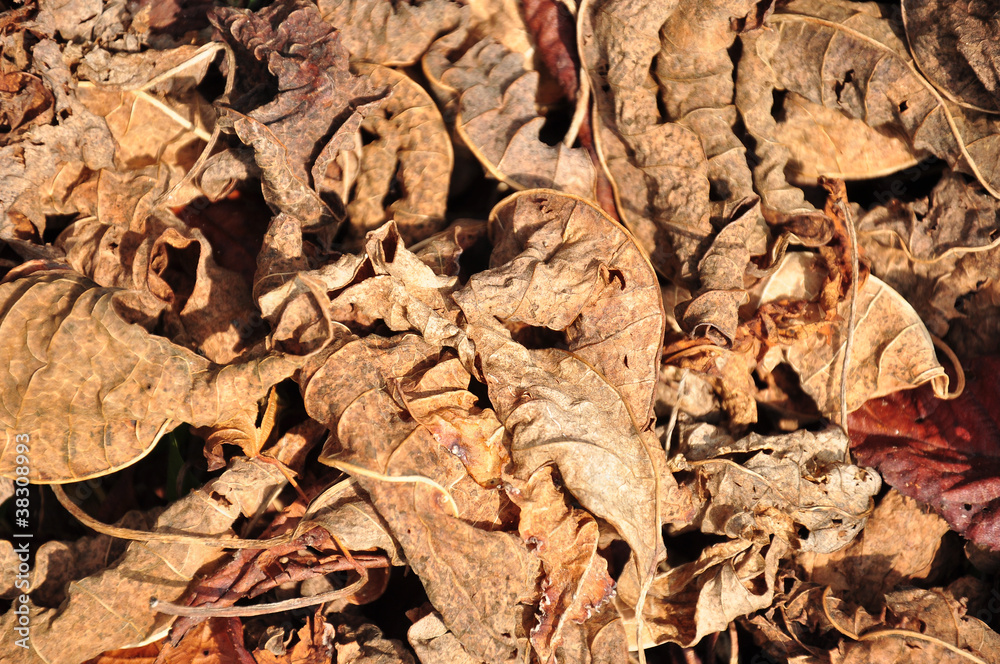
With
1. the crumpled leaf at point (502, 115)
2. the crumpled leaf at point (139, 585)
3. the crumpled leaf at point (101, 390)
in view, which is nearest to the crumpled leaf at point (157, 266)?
the crumpled leaf at point (101, 390)

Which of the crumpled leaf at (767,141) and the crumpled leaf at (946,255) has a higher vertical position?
the crumpled leaf at (767,141)

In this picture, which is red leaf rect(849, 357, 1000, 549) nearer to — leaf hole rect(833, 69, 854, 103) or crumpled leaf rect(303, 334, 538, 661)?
leaf hole rect(833, 69, 854, 103)

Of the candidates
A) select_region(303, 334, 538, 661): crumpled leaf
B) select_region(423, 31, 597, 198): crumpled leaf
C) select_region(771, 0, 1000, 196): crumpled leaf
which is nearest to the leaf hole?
select_region(771, 0, 1000, 196): crumpled leaf

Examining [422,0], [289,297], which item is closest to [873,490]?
[289,297]

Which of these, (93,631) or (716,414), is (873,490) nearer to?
(716,414)

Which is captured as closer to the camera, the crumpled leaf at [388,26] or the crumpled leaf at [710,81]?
the crumpled leaf at [710,81]

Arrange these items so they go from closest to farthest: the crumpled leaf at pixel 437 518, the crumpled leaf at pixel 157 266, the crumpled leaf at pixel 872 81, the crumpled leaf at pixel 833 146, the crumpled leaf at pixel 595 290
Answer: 1. the crumpled leaf at pixel 437 518
2. the crumpled leaf at pixel 595 290
3. the crumpled leaf at pixel 157 266
4. the crumpled leaf at pixel 872 81
5. the crumpled leaf at pixel 833 146

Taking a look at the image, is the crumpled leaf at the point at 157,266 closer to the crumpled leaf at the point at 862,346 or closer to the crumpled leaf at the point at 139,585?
the crumpled leaf at the point at 139,585

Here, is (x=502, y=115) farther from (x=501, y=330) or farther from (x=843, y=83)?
(x=843, y=83)
